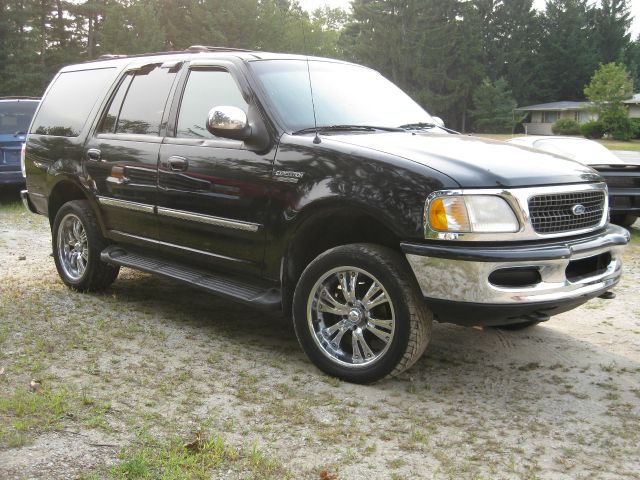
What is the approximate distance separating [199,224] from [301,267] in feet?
2.92

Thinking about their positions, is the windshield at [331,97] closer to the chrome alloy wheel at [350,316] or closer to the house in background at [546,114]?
the chrome alloy wheel at [350,316]

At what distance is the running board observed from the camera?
15.4ft

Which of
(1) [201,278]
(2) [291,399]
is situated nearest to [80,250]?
(1) [201,278]

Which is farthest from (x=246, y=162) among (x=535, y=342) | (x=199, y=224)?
(x=535, y=342)

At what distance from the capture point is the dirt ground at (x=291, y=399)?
10.9 feet

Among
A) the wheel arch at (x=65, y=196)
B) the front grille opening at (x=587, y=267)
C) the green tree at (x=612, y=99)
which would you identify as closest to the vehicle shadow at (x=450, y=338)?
the front grille opening at (x=587, y=267)

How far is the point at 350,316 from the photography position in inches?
169

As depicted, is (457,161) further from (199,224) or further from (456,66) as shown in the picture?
(456,66)

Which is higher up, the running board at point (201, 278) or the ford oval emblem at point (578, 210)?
the ford oval emblem at point (578, 210)

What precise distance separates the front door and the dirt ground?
721 mm

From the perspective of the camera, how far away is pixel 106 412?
3793 millimetres

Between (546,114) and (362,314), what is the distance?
73.3 m

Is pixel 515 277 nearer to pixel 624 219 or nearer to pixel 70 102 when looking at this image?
pixel 70 102

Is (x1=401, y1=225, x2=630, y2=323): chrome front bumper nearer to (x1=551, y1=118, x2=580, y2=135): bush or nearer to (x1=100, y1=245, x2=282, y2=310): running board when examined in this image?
(x1=100, y1=245, x2=282, y2=310): running board
